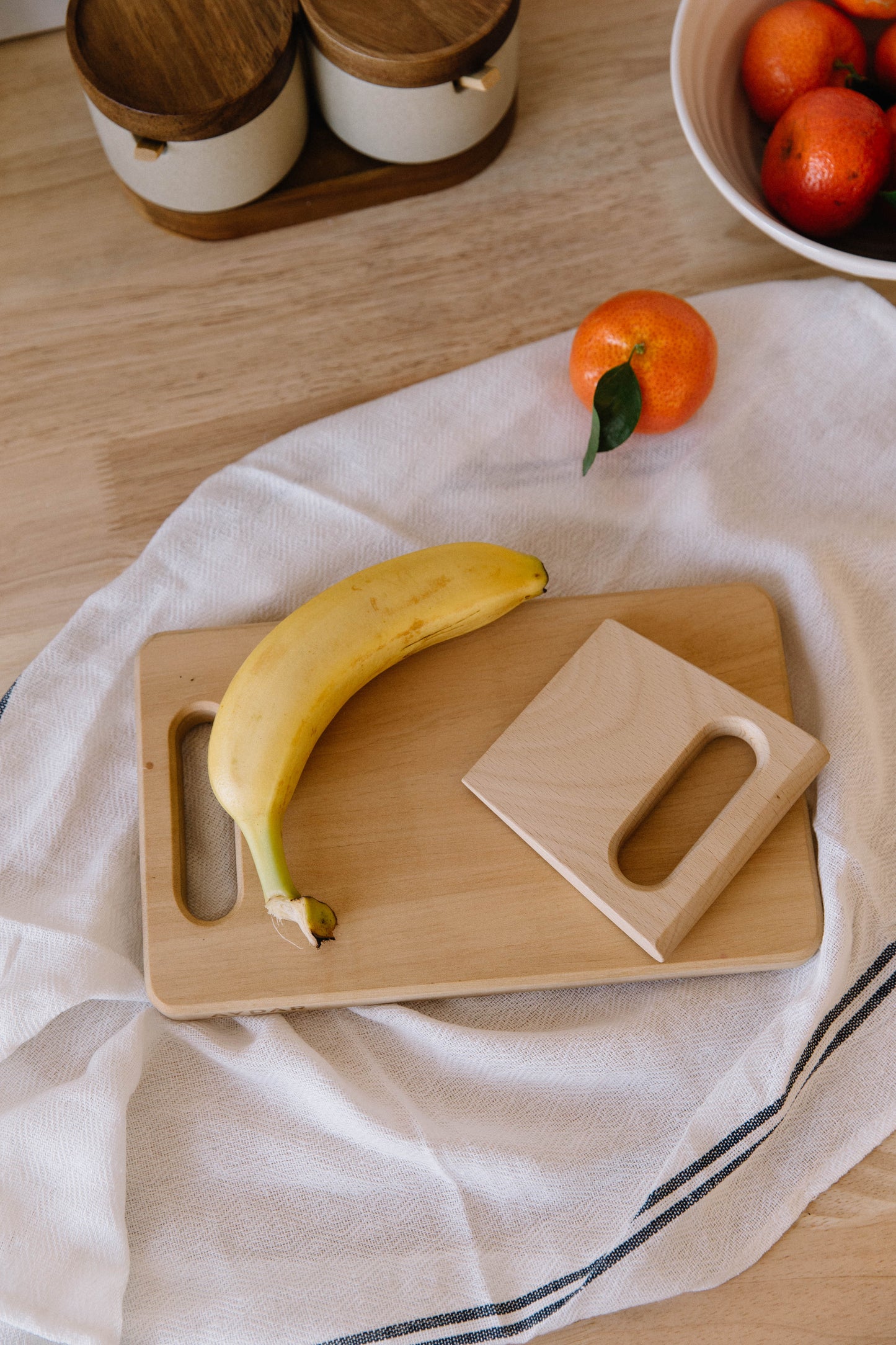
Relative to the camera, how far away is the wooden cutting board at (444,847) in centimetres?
58

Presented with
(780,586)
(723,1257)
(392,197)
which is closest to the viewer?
(723,1257)

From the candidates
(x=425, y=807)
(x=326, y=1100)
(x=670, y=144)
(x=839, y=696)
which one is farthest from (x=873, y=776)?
(x=670, y=144)

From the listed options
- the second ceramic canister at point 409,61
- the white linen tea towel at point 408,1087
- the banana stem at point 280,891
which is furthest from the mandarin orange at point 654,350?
the banana stem at point 280,891

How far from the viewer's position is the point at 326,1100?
1.94 feet

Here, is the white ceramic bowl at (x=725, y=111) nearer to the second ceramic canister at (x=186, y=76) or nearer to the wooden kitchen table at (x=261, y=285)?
the wooden kitchen table at (x=261, y=285)

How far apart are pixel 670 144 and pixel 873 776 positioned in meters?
0.50

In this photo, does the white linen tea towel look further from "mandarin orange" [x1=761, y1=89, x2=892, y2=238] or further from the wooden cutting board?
"mandarin orange" [x1=761, y1=89, x2=892, y2=238]

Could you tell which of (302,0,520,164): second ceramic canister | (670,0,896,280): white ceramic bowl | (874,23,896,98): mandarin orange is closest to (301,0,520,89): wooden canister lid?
(302,0,520,164): second ceramic canister

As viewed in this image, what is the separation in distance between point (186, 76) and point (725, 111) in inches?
14.0

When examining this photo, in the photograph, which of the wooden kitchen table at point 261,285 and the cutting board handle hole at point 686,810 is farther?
the wooden kitchen table at point 261,285

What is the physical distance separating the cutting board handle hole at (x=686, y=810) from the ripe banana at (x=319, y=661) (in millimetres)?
144

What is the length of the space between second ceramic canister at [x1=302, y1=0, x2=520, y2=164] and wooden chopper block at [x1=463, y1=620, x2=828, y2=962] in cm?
36

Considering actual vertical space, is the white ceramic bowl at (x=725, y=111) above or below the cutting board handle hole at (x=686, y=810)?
above

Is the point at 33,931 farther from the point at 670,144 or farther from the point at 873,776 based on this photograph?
the point at 670,144
